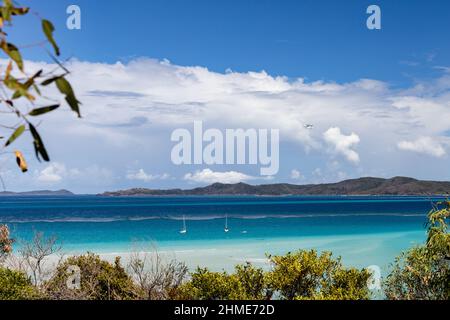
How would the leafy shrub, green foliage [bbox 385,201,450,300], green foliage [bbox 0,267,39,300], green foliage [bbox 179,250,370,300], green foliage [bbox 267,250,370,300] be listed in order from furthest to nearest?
1. green foliage [bbox 0,267,39,300]
2. green foliage [bbox 267,250,370,300]
3. green foliage [bbox 179,250,370,300]
4. the leafy shrub
5. green foliage [bbox 385,201,450,300]

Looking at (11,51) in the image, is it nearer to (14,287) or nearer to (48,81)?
(48,81)

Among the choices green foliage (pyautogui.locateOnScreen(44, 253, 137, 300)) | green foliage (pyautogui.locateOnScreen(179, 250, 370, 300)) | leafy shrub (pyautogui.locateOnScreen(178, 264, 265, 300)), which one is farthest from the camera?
green foliage (pyautogui.locateOnScreen(44, 253, 137, 300))

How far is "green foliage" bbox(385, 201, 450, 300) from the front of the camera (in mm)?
6512

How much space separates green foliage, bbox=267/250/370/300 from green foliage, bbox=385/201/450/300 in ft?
4.13

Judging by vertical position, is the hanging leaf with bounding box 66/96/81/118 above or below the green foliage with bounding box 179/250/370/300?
above

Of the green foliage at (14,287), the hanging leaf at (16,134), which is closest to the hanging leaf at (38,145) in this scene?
the hanging leaf at (16,134)

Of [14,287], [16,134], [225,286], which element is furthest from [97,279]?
[16,134]

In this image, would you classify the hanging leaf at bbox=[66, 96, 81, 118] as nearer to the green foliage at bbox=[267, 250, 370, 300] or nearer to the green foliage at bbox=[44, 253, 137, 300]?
the green foliage at bbox=[267, 250, 370, 300]

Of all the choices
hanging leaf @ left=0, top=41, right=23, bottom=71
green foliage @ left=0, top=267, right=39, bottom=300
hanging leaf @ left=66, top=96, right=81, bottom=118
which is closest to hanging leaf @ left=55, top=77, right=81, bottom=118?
hanging leaf @ left=66, top=96, right=81, bottom=118

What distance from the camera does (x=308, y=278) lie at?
9078 mm

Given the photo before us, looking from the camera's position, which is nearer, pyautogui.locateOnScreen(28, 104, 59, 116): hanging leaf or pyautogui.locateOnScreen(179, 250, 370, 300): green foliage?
pyautogui.locateOnScreen(28, 104, 59, 116): hanging leaf

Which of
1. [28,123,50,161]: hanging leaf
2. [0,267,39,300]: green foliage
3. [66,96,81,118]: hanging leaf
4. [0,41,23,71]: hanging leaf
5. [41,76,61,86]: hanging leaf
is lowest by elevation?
[0,267,39,300]: green foliage
